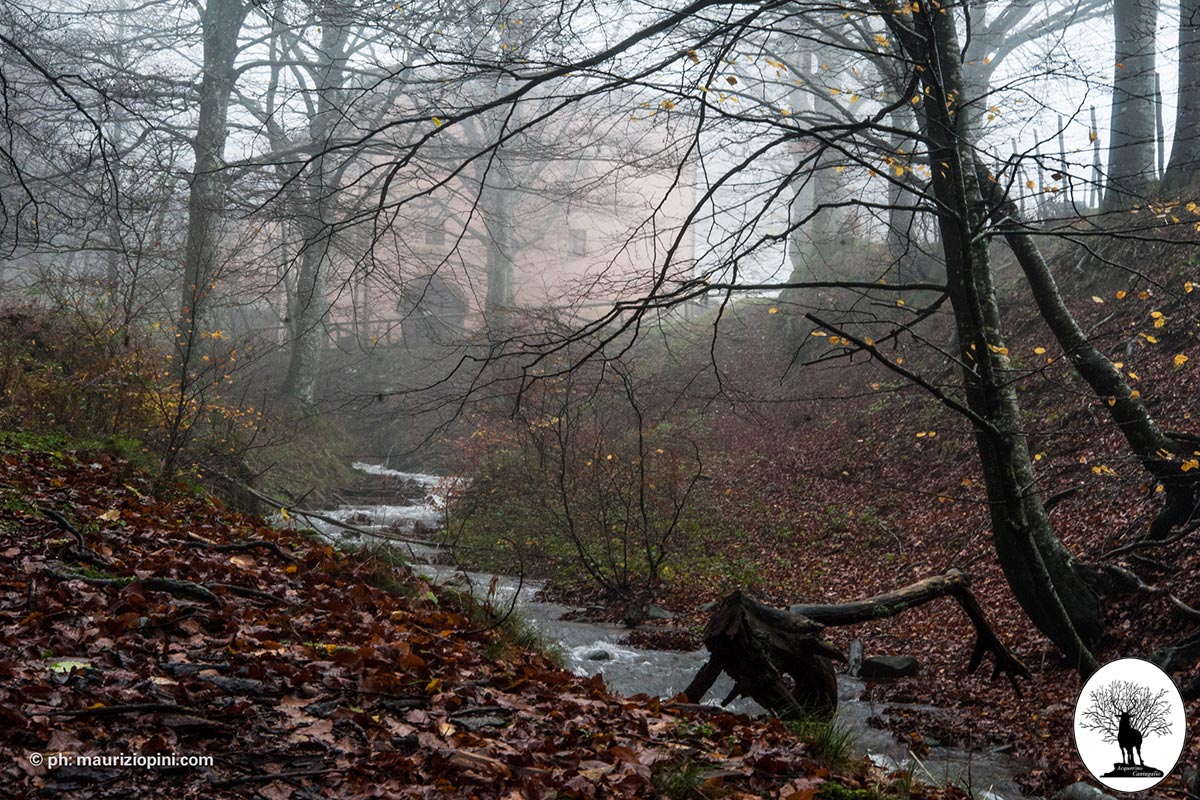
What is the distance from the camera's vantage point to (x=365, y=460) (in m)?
20.7

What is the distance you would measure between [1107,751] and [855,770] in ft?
3.61

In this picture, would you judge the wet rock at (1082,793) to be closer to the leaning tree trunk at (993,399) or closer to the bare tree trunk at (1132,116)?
the leaning tree trunk at (993,399)

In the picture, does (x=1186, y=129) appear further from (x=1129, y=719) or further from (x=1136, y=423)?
(x=1129, y=719)

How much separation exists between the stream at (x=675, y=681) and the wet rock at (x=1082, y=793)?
15.5 inches

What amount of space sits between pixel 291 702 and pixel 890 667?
18.2 ft

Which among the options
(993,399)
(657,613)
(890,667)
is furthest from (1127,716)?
(657,613)

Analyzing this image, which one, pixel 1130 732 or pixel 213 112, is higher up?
pixel 213 112

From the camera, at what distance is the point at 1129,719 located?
380 cm

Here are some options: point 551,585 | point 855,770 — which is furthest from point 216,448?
point 855,770

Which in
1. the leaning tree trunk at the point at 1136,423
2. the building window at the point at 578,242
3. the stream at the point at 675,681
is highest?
the building window at the point at 578,242

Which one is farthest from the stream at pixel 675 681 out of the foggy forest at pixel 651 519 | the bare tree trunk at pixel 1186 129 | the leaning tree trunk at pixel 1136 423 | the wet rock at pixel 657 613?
the bare tree trunk at pixel 1186 129

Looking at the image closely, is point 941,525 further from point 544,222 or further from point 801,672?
point 544,222

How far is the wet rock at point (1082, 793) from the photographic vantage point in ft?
13.9

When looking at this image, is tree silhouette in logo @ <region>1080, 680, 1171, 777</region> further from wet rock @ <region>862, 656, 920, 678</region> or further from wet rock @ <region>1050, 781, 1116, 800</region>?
wet rock @ <region>862, 656, 920, 678</region>
